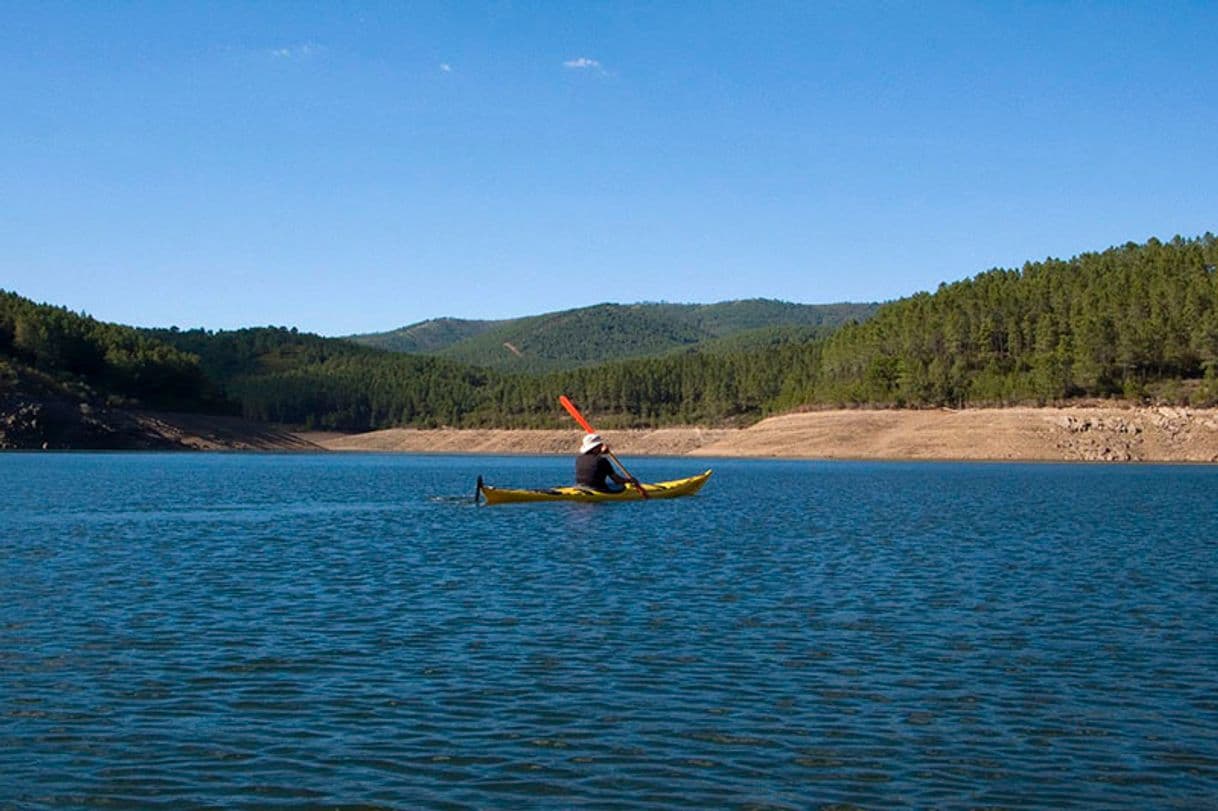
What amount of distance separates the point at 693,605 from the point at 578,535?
15.5m

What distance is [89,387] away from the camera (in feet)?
481

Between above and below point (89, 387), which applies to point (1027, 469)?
below

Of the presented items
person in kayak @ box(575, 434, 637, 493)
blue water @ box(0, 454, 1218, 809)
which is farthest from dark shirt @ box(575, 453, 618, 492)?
blue water @ box(0, 454, 1218, 809)

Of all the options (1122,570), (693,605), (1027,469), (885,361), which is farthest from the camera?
(885,361)

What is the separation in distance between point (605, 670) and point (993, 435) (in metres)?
112

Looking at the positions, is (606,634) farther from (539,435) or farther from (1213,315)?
(539,435)

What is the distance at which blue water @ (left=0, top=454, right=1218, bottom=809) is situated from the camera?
1274 cm

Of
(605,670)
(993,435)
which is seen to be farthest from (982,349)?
(605,670)

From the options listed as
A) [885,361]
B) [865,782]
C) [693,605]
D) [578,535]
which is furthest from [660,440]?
[865,782]

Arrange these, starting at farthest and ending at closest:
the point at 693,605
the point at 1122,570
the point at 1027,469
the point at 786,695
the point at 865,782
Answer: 1. the point at 1027,469
2. the point at 1122,570
3. the point at 693,605
4. the point at 786,695
5. the point at 865,782

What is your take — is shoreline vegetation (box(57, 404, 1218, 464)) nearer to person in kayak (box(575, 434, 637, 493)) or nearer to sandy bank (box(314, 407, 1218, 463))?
sandy bank (box(314, 407, 1218, 463))

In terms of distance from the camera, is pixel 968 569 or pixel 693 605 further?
pixel 968 569

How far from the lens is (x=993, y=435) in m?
122

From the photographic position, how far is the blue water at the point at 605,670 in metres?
12.7
